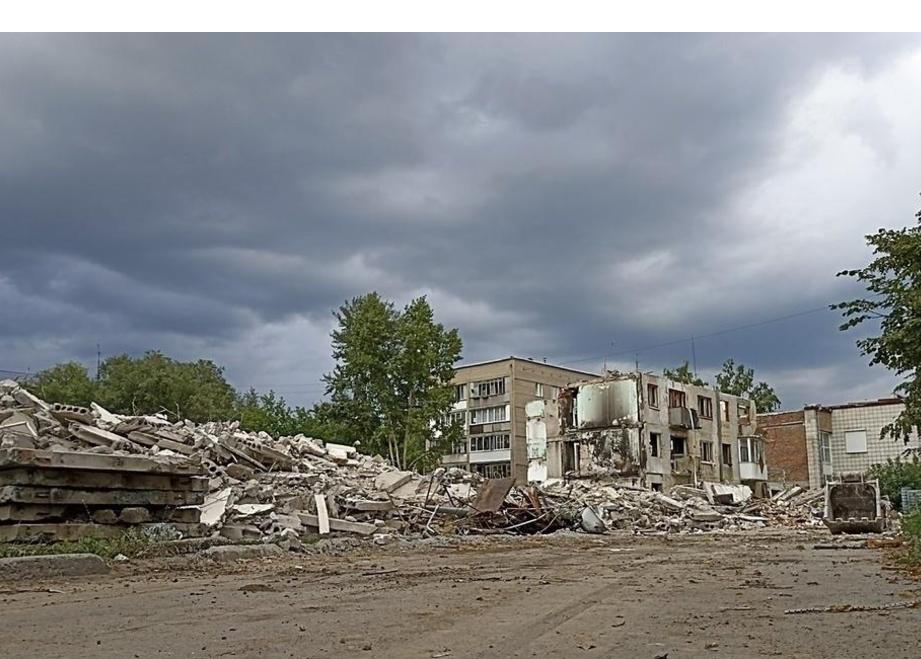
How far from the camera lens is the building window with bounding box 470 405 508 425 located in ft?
265

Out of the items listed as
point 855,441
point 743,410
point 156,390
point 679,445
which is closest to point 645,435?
point 679,445

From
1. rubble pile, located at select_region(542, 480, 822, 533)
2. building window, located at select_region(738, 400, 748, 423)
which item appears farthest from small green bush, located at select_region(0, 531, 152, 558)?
building window, located at select_region(738, 400, 748, 423)

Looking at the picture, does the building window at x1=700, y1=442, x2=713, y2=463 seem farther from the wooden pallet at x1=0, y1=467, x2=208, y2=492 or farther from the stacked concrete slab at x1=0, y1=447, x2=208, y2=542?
the stacked concrete slab at x1=0, y1=447, x2=208, y2=542

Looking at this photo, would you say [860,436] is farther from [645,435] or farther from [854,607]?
[854,607]

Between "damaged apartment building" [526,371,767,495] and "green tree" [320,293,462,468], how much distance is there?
890 centimetres

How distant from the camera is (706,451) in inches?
2228

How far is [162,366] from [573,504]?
115ft

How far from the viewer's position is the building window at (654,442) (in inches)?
2039

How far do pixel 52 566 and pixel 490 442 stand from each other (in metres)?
70.8

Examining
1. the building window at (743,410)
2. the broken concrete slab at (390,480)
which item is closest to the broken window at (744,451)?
the building window at (743,410)

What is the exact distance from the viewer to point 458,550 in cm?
1831

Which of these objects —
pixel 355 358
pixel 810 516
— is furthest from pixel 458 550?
pixel 355 358

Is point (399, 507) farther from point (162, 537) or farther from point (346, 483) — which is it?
point (162, 537)

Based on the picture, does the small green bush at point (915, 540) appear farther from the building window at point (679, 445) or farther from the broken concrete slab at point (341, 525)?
the building window at point (679, 445)
